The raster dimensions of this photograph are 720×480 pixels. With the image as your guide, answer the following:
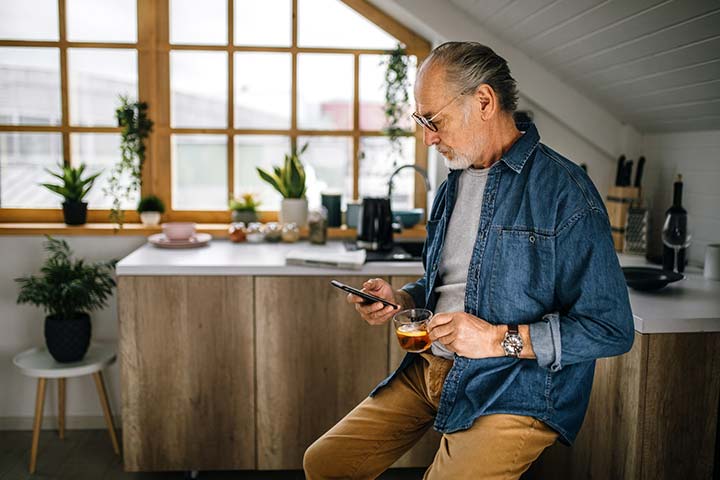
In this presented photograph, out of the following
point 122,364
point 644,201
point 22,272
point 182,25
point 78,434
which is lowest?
point 78,434

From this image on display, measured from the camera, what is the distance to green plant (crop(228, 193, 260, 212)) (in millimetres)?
3826

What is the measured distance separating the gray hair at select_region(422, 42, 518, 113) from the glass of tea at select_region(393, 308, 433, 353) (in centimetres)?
59

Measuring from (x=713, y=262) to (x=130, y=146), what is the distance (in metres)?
2.72

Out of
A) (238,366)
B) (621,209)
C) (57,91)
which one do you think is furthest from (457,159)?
(57,91)

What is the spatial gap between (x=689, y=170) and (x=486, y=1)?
3.70ft

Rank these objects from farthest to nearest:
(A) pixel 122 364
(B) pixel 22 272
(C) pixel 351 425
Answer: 1. (B) pixel 22 272
2. (A) pixel 122 364
3. (C) pixel 351 425

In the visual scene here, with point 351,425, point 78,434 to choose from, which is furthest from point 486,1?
point 78,434

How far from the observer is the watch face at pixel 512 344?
1.82 metres

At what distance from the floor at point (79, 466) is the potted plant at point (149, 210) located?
111 centimetres

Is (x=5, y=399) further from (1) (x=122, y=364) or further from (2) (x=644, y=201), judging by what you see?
(2) (x=644, y=201)

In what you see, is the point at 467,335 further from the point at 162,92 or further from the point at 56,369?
the point at 162,92

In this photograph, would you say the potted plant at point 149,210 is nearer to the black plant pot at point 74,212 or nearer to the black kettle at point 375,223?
the black plant pot at point 74,212

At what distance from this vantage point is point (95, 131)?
387 cm

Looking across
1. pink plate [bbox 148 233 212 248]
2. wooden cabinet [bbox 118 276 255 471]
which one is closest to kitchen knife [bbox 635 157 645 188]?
wooden cabinet [bbox 118 276 255 471]
